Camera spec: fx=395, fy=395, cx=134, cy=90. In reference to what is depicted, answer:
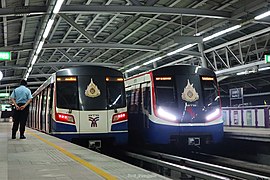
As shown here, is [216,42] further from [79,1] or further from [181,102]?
[181,102]

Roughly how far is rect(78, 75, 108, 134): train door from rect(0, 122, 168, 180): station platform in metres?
3.07

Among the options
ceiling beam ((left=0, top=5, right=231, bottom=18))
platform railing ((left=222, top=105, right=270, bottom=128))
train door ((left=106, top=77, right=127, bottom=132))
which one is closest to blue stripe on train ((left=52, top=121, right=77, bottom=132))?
train door ((left=106, top=77, right=127, bottom=132))

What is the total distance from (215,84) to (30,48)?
46.9ft

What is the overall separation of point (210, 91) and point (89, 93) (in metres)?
3.85

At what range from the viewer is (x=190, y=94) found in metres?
12.4

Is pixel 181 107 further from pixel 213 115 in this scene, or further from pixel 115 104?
pixel 115 104

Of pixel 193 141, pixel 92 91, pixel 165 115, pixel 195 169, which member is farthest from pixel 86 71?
pixel 195 169

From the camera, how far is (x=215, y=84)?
1284cm

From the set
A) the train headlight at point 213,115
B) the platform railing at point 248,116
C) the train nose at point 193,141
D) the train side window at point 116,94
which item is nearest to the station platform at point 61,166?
the train side window at point 116,94

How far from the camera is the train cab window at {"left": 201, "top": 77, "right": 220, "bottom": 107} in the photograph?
12.5 meters

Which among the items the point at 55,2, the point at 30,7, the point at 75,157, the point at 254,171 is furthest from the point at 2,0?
the point at 254,171

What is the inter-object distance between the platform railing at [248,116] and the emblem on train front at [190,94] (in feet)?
22.8

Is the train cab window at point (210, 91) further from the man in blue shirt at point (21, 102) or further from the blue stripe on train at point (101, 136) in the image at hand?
the man in blue shirt at point (21, 102)

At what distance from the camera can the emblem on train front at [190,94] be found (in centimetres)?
1235
